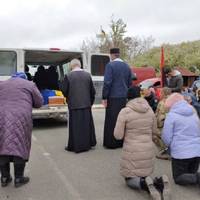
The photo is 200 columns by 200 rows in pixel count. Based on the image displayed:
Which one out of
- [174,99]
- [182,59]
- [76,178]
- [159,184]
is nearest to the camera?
[159,184]

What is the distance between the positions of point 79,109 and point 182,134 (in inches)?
114

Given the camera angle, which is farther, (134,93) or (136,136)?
(134,93)

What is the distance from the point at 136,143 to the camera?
18.6 feet

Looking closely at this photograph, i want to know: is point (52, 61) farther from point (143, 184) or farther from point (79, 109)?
point (143, 184)

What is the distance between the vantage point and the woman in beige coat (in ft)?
18.5

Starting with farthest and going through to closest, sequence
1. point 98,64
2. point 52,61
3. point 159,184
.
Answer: point 52,61
point 98,64
point 159,184

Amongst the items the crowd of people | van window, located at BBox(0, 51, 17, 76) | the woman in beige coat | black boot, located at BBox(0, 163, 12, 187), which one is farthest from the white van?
the woman in beige coat

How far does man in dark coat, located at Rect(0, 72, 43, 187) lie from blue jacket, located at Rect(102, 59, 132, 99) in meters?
2.46

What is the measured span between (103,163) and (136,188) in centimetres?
161

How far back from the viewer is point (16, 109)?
585 cm


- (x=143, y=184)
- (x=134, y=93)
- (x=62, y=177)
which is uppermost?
(x=134, y=93)

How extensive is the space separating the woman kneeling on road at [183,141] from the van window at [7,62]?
5.93 metres

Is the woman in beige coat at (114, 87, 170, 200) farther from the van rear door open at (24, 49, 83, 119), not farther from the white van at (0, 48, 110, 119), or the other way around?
the van rear door open at (24, 49, 83, 119)

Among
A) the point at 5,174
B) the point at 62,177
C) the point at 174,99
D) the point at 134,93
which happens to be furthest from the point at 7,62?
the point at 174,99
